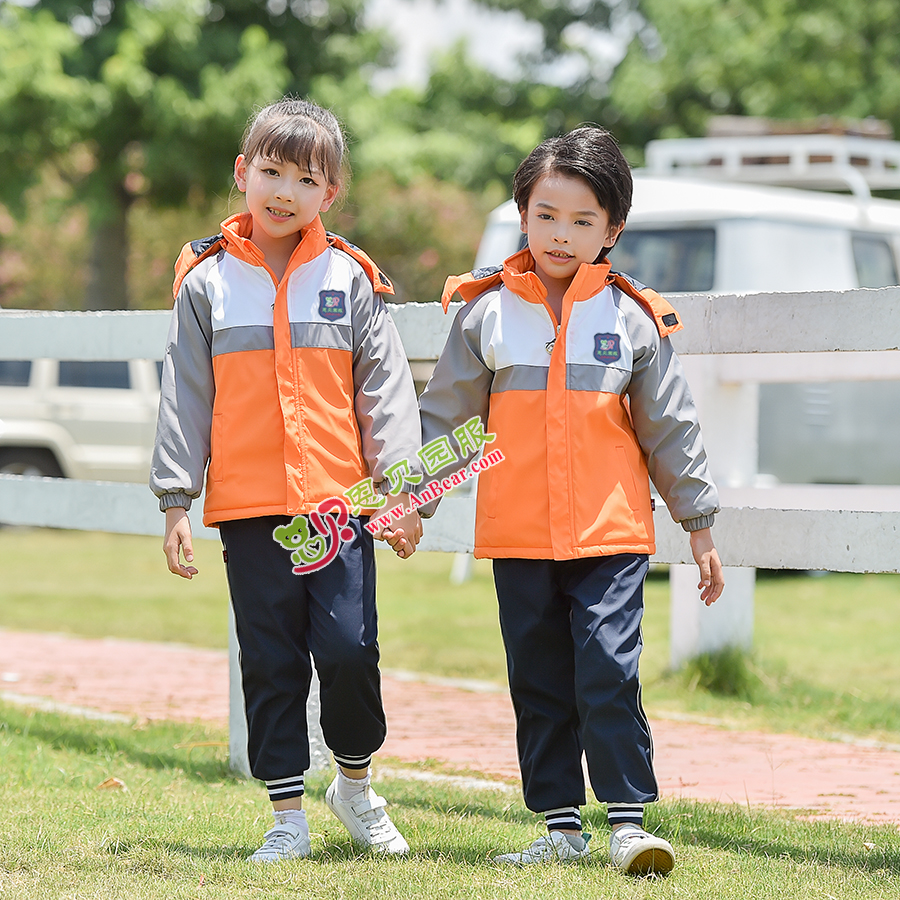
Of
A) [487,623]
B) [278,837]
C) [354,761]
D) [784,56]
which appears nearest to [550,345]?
[354,761]

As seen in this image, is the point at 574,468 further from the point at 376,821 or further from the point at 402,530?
the point at 376,821

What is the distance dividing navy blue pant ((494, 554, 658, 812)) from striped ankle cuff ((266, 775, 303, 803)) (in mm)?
523

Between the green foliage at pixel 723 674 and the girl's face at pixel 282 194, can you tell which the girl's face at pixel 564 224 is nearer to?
the girl's face at pixel 282 194

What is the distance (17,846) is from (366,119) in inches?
595

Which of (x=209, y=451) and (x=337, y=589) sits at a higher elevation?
(x=209, y=451)

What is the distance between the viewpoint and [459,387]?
10.5ft

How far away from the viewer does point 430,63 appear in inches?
909

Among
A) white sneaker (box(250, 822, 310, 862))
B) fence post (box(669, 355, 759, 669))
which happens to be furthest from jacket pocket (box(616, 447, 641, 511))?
fence post (box(669, 355, 759, 669))

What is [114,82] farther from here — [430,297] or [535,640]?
[535,640]

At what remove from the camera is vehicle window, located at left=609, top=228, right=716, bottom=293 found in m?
8.87

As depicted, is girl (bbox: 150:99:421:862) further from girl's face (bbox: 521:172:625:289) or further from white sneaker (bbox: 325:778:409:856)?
girl's face (bbox: 521:172:625:289)

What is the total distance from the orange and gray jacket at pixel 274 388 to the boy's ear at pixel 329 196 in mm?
→ 64

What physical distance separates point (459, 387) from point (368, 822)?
1.02 meters

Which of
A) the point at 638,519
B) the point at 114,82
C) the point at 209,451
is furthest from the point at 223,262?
the point at 114,82
